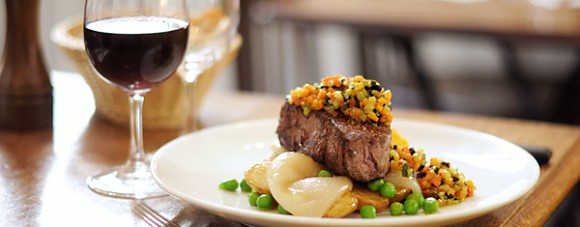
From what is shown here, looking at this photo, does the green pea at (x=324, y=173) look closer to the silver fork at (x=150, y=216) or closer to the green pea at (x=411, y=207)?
the green pea at (x=411, y=207)

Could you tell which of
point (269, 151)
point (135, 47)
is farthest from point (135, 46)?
point (269, 151)

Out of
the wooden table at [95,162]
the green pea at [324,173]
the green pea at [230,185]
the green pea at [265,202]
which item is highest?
the green pea at [324,173]

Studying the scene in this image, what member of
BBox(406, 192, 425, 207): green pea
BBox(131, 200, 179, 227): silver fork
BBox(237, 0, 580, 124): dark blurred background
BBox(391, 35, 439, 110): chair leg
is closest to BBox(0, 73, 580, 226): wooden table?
BBox(131, 200, 179, 227): silver fork

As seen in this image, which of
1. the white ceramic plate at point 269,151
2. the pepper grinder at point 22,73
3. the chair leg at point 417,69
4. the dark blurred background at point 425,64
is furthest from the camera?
the chair leg at point 417,69

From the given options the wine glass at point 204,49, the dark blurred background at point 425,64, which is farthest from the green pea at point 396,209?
the dark blurred background at point 425,64

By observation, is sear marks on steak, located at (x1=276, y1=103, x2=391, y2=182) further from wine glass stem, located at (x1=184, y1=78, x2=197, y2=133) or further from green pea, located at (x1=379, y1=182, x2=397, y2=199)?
wine glass stem, located at (x1=184, y1=78, x2=197, y2=133)

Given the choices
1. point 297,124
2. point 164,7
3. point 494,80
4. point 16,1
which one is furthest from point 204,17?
point 494,80

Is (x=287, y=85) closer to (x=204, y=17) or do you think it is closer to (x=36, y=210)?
(x=204, y=17)
